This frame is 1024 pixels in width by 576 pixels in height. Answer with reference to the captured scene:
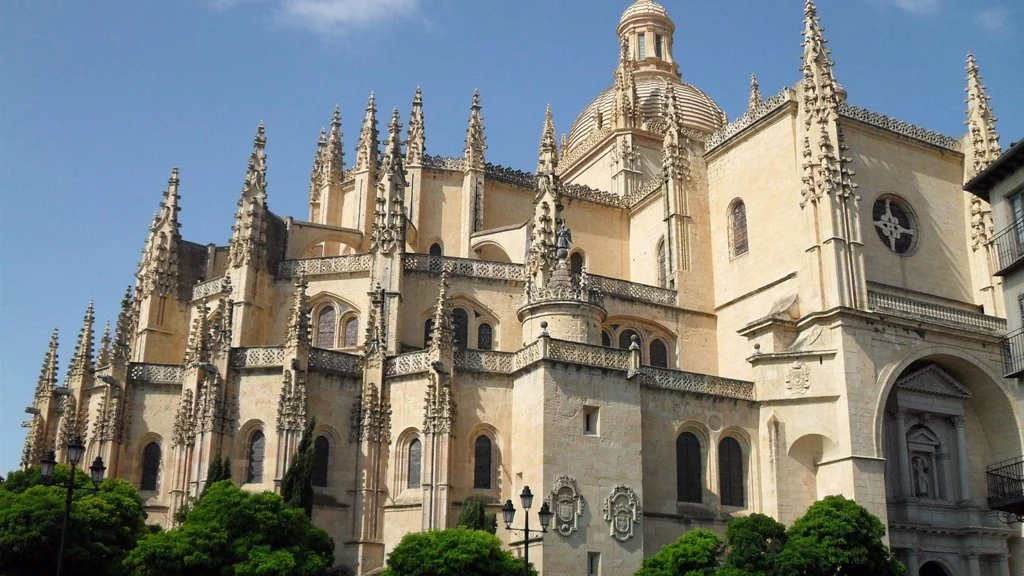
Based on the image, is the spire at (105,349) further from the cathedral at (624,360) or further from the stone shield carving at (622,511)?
the stone shield carving at (622,511)

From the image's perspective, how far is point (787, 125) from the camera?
35.9m

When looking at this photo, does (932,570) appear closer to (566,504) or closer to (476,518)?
(566,504)

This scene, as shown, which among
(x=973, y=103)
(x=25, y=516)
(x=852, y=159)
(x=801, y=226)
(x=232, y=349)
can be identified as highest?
(x=973, y=103)

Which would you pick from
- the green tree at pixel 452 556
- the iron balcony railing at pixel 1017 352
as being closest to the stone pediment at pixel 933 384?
the iron balcony railing at pixel 1017 352

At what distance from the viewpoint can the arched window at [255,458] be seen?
3091 centimetres

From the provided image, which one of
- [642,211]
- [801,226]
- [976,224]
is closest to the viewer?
[801,226]

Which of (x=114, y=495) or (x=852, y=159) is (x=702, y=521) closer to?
(x=852, y=159)

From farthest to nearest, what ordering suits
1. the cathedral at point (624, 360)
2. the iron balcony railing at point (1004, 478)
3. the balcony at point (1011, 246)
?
the iron balcony railing at point (1004, 478)
the cathedral at point (624, 360)
the balcony at point (1011, 246)

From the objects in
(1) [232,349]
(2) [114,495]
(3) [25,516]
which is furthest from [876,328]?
(3) [25,516]

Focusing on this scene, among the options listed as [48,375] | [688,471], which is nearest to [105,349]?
[48,375]

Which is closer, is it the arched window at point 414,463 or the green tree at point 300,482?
the green tree at point 300,482

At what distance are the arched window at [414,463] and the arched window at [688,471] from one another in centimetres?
766

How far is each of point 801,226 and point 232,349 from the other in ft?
60.4

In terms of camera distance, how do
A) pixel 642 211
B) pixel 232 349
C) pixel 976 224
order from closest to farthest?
pixel 232 349, pixel 976 224, pixel 642 211
